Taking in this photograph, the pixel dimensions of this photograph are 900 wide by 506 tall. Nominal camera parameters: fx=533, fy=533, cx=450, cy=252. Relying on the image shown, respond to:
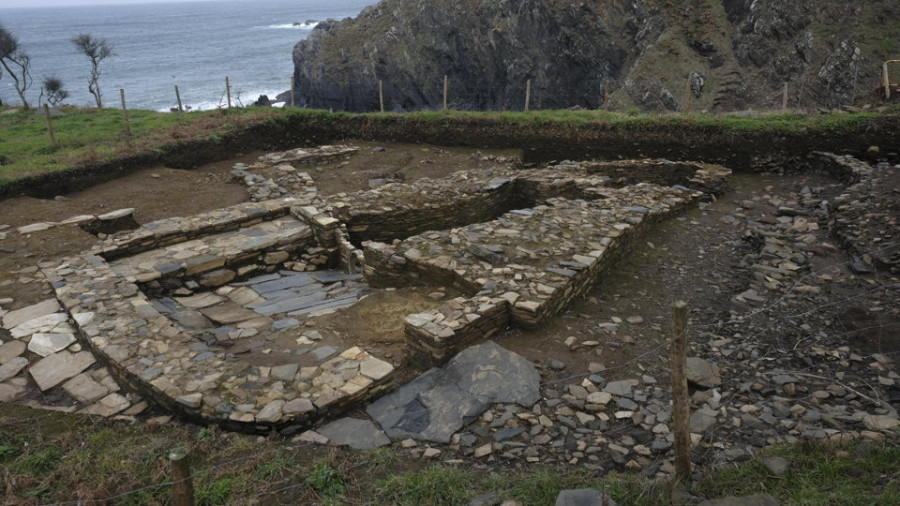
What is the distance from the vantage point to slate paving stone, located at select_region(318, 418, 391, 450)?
520 centimetres

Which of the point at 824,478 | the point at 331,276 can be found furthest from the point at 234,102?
the point at 824,478

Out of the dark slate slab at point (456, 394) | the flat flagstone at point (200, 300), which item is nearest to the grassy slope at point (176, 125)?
the flat flagstone at point (200, 300)

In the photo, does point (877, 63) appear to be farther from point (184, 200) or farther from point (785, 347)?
point (184, 200)

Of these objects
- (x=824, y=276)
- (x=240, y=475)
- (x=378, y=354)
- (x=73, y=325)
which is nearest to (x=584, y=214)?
(x=824, y=276)

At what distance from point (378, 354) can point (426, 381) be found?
0.96 m

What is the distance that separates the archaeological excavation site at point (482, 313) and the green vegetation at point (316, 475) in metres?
0.29

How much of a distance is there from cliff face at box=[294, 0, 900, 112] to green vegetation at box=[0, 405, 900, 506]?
22.6 m

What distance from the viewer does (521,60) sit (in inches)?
2127

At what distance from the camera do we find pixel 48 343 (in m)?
6.88

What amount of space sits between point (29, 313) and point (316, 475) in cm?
577

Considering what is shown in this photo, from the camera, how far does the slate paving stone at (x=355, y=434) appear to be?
17.1 ft

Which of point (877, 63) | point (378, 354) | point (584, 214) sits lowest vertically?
point (378, 354)

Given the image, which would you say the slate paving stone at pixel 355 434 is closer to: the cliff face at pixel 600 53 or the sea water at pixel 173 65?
the cliff face at pixel 600 53

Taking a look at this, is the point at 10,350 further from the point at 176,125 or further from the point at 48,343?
the point at 176,125
